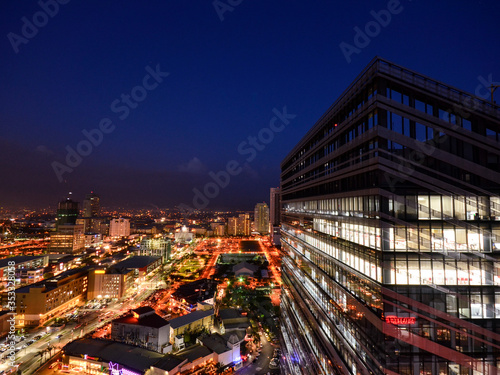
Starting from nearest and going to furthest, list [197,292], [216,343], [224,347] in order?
1. [224,347]
2. [216,343]
3. [197,292]

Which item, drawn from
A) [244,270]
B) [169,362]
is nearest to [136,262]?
[244,270]

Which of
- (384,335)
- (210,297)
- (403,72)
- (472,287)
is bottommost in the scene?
(210,297)

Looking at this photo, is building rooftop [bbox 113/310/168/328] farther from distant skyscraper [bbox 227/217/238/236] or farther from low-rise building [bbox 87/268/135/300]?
distant skyscraper [bbox 227/217/238/236]

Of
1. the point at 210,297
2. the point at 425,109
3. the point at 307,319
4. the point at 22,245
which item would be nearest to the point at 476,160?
the point at 425,109

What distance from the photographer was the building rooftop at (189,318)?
1538 inches

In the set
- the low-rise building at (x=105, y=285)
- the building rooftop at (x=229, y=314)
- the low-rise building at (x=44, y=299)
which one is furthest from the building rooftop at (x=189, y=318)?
the low-rise building at (x=105, y=285)

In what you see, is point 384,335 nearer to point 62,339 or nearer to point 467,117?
point 467,117

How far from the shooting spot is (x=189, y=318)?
40688 millimetres

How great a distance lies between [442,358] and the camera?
1089 centimetres

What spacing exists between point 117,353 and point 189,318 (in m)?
10.7

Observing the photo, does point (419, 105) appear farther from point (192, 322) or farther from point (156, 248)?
point (156, 248)

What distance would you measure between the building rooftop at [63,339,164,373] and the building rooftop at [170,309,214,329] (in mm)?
6267

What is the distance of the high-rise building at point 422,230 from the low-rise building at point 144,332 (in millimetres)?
29094

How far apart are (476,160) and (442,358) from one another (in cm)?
812
